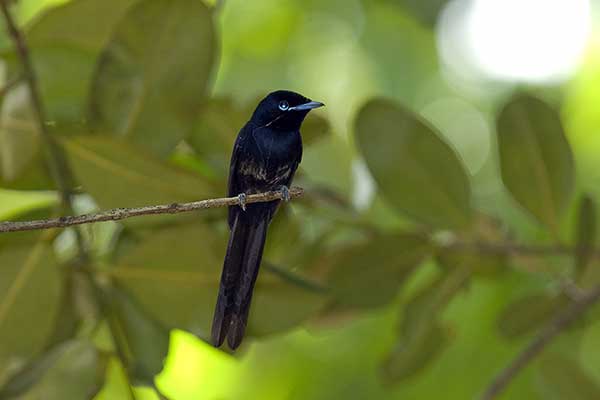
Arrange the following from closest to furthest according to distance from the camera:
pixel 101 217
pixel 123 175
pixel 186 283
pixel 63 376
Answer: pixel 101 217, pixel 63 376, pixel 123 175, pixel 186 283

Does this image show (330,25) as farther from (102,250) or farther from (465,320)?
(102,250)

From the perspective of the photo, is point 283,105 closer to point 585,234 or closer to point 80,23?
point 80,23

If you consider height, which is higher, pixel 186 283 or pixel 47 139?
pixel 47 139

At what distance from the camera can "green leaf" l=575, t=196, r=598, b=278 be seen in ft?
8.41

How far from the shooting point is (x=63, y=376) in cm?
204

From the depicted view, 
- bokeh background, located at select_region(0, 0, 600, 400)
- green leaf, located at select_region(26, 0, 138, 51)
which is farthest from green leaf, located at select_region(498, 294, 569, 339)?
green leaf, located at select_region(26, 0, 138, 51)

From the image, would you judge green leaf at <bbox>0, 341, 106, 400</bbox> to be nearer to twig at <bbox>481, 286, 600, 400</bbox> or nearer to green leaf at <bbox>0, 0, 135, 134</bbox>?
green leaf at <bbox>0, 0, 135, 134</bbox>

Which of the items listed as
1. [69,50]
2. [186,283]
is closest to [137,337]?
[186,283]

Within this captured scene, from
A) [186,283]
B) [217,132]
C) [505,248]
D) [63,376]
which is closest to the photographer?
[63,376]

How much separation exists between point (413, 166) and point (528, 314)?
24.9 inches

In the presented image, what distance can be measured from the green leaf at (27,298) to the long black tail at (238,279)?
0.56m

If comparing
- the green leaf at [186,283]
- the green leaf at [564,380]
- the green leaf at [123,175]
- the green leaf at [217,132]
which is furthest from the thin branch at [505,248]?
the green leaf at [123,175]

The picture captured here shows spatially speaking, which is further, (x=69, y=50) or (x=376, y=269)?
(x=376, y=269)

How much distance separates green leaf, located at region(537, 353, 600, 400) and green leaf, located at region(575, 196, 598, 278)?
308 millimetres
